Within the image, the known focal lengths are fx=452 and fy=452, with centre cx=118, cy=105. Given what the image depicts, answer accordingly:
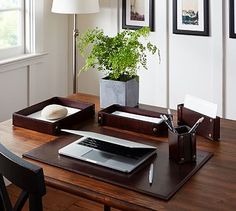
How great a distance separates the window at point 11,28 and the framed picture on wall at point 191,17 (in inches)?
44.3

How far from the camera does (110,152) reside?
1.66 meters

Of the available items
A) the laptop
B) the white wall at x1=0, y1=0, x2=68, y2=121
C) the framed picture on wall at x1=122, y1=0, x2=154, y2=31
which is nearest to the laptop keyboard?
the laptop

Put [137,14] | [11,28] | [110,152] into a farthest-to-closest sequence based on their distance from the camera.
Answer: [137,14] → [11,28] → [110,152]

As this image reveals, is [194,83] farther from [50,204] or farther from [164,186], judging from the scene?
[164,186]

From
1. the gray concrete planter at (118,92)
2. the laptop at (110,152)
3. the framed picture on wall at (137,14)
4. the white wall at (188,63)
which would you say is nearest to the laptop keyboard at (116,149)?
the laptop at (110,152)

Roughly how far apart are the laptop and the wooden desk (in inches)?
4.4

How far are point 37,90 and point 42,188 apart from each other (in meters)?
2.36

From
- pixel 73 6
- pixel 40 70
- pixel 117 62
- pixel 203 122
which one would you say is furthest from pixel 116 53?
pixel 40 70

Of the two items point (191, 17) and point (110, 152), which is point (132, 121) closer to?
point (110, 152)

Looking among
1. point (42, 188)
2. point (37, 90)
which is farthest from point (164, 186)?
point (37, 90)

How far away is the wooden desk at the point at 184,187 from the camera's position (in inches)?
51.3

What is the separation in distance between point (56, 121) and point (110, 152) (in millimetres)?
352

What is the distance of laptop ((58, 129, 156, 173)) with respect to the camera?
61.5 inches

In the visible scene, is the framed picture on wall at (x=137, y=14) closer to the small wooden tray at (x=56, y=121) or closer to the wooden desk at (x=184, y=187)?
the small wooden tray at (x=56, y=121)
